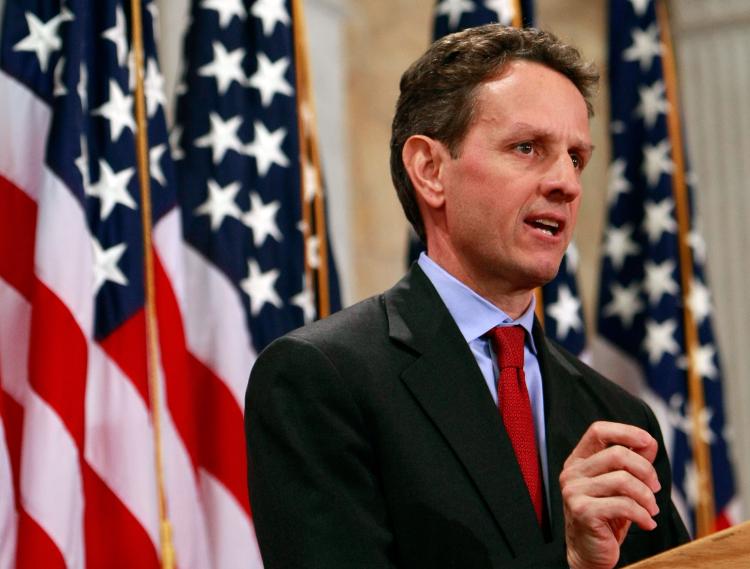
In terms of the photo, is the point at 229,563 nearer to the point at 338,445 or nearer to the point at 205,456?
the point at 205,456

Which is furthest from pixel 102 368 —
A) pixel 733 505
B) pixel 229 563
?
pixel 733 505

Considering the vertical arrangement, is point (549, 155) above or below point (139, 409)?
above

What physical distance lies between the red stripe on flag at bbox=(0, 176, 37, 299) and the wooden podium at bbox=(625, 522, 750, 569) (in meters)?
2.33

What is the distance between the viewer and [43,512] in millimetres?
2994

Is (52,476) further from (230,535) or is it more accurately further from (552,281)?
(552,281)

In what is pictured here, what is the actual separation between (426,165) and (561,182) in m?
0.28

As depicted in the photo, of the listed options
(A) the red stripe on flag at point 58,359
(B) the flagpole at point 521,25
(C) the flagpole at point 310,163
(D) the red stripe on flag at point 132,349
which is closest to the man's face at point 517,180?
(A) the red stripe on flag at point 58,359

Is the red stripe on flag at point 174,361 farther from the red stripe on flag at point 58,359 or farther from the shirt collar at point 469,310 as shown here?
the shirt collar at point 469,310

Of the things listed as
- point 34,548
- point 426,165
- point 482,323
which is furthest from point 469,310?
point 34,548

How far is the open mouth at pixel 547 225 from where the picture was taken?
187cm

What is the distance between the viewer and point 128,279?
336cm

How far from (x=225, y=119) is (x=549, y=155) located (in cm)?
211

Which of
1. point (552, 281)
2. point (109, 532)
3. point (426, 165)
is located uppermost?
point (426, 165)

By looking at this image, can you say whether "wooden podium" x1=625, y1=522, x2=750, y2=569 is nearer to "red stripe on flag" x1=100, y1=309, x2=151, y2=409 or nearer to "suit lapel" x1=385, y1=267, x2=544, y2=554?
"suit lapel" x1=385, y1=267, x2=544, y2=554
